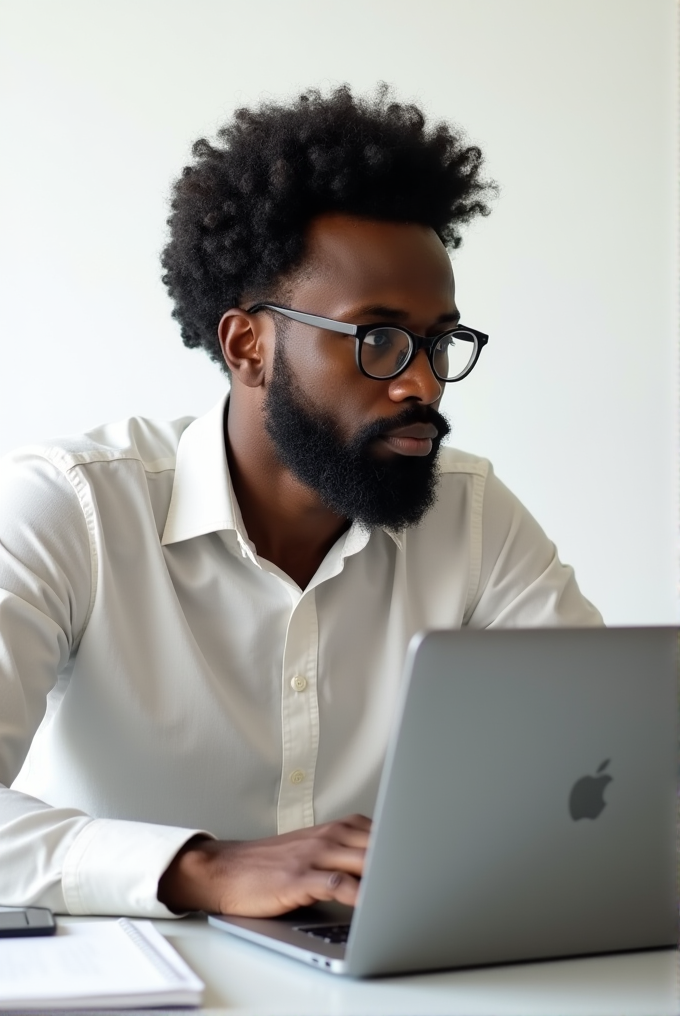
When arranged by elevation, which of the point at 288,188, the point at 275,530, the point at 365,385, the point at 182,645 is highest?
the point at 288,188

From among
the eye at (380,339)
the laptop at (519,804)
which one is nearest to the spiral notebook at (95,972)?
the laptop at (519,804)

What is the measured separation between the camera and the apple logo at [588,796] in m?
0.89

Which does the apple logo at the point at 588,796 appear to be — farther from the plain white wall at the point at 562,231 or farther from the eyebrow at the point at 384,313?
the plain white wall at the point at 562,231

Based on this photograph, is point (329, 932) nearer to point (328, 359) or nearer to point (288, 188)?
point (328, 359)

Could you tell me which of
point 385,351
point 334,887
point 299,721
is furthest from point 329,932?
point 385,351

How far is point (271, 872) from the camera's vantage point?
42.1 inches

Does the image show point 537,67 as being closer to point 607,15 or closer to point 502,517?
point 607,15

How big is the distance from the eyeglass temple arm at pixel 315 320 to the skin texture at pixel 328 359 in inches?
0.4

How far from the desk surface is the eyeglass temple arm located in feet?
3.20

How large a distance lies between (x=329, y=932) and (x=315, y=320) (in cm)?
100

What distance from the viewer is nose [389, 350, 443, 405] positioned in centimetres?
168

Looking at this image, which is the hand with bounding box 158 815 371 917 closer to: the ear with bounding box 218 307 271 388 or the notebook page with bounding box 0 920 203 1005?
the notebook page with bounding box 0 920 203 1005

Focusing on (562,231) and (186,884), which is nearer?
(186,884)

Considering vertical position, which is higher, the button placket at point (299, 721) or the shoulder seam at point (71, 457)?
the shoulder seam at point (71, 457)
